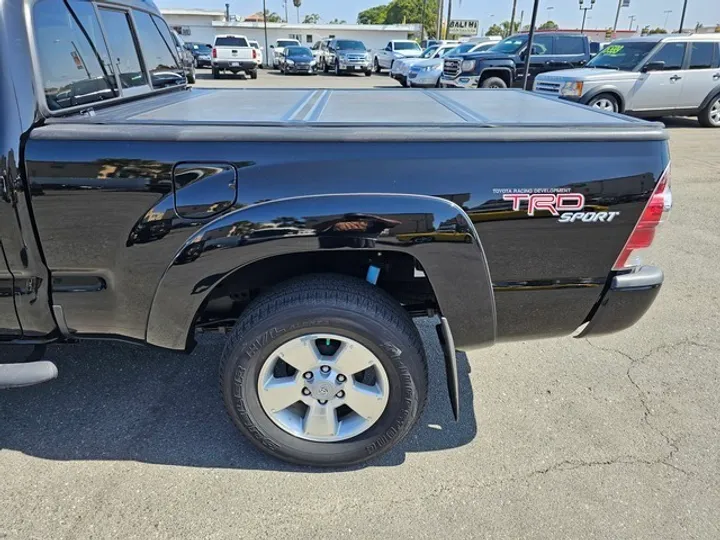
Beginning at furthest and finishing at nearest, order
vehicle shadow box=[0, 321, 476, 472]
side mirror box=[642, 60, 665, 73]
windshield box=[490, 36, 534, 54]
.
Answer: windshield box=[490, 36, 534, 54] → side mirror box=[642, 60, 665, 73] → vehicle shadow box=[0, 321, 476, 472]

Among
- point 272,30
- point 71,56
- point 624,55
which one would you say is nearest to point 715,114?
point 624,55

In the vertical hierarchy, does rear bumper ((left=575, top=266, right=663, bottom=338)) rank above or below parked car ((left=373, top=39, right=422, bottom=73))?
below

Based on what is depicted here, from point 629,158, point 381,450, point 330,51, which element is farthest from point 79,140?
point 330,51

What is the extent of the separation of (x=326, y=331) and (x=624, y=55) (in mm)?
12196

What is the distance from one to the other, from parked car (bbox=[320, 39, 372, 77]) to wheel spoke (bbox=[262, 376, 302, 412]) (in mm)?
27093

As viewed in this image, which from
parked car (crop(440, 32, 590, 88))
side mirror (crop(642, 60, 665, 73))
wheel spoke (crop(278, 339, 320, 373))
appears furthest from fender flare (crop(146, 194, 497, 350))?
parked car (crop(440, 32, 590, 88))

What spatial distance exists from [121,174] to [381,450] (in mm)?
1602

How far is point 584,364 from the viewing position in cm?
328

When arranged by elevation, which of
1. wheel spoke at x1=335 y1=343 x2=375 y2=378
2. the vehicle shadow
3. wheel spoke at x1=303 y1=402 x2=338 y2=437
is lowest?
the vehicle shadow

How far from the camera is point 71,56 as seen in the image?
243cm

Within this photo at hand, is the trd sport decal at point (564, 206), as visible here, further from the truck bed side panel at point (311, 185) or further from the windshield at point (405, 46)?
the windshield at point (405, 46)

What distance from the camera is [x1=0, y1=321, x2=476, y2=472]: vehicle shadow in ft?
8.31

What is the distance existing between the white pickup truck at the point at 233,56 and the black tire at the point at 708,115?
1870 cm

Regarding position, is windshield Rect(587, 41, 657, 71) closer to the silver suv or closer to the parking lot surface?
the silver suv
